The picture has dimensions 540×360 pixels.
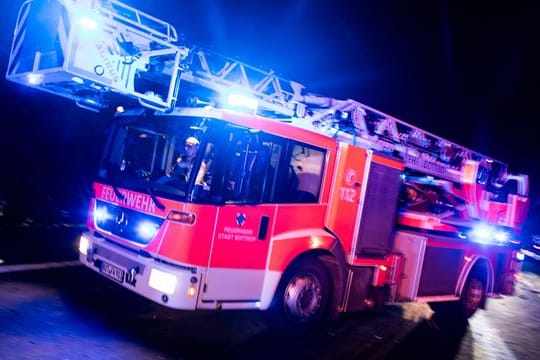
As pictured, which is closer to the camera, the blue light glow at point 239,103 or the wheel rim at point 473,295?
the blue light glow at point 239,103

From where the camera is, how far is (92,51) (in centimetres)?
407

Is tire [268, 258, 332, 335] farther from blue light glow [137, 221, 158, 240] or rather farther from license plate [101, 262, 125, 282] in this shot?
license plate [101, 262, 125, 282]

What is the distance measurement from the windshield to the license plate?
906 mm

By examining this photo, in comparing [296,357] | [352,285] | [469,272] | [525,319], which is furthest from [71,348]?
[525,319]

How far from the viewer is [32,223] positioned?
902 cm

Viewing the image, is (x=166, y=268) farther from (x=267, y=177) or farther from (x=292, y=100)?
(x=292, y=100)

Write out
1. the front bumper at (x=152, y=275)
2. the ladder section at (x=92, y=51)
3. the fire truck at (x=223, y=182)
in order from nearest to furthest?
the ladder section at (x=92, y=51) < the front bumper at (x=152, y=275) < the fire truck at (x=223, y=182)

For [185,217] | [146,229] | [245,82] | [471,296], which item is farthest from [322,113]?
[471,296]

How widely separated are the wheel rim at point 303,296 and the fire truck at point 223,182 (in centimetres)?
2

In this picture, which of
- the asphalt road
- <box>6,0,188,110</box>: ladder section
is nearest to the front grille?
the asphalt road

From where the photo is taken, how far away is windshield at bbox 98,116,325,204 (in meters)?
4.50

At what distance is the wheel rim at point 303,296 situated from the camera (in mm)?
5270

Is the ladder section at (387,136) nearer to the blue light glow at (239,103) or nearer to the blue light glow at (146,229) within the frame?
the blue light glow at (239,103)

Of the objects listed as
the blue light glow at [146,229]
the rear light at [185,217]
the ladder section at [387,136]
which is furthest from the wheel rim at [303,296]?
the ladder section at [387,136]
